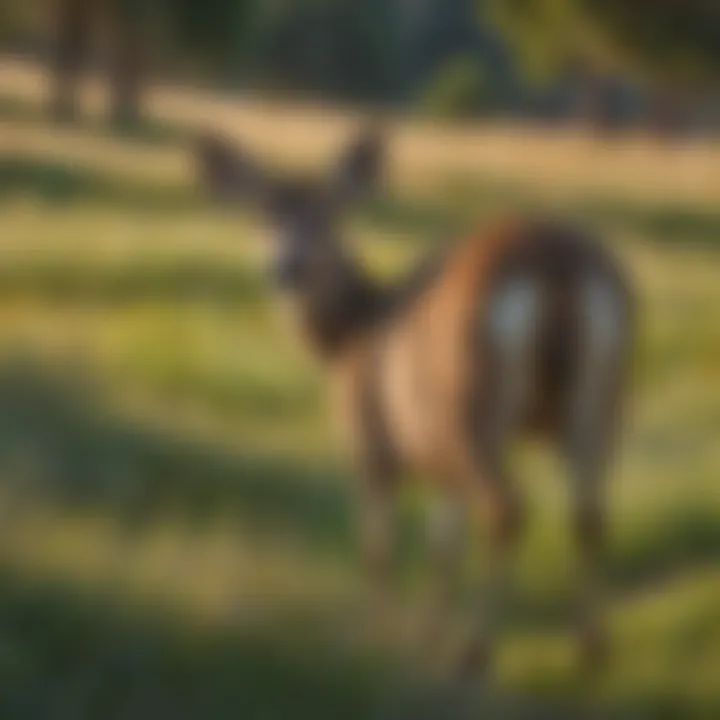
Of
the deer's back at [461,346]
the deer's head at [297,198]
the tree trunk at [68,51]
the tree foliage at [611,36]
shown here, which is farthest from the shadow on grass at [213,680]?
the tree foliage at [611,36]

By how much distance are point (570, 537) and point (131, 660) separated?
0.38 m

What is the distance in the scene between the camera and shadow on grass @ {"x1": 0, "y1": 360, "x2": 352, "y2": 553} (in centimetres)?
117

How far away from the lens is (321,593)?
117 centimetres

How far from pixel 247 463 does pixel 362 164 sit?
28 cm

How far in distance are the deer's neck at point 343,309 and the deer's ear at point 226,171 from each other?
101 millimetres

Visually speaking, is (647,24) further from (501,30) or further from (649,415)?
(649,415)

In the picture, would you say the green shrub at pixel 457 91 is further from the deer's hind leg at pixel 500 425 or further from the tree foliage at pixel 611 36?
the deer's hind leg at pixel 500 425

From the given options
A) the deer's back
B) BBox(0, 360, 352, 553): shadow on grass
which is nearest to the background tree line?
the deer's back

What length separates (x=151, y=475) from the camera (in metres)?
1.18

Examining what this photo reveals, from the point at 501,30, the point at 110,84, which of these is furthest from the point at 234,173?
the point at 501,30

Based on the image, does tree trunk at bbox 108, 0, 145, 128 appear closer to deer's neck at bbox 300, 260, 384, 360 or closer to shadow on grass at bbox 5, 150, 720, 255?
shadow on grass at bbox 5, 150, 720, 255

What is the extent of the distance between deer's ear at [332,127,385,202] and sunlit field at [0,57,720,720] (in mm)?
19

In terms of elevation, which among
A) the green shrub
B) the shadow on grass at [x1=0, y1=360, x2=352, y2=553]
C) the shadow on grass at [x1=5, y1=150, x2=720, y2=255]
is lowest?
→ the shadow on grass at [x1=0, y1=360, x2=352, y2=553]

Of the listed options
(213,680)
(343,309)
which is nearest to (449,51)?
(343,309)
